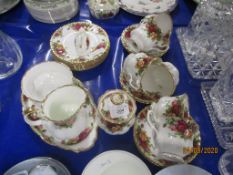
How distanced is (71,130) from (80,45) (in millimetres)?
276

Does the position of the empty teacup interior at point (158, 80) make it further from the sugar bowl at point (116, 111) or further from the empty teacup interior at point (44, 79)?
the empty teacup interior at point (44, 79)

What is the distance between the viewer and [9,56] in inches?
31.5

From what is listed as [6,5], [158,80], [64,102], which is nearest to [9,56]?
[6,5]

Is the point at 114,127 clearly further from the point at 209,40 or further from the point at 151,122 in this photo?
the point at 209,40

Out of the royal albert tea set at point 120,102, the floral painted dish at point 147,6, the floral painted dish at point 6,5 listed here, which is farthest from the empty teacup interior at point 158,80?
the floral painted dish at point 6,5

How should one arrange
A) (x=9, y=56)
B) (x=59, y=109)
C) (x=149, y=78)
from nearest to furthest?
(x=59, y=109) < (x=149, y=78) < (x=9, y=56)

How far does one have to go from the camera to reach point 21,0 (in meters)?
0.91

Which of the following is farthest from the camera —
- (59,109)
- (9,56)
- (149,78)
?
(9,56)

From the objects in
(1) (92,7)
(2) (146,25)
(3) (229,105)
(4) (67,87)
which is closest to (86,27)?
(1) (92,7)

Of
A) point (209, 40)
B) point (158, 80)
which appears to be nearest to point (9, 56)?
point (158, 80)

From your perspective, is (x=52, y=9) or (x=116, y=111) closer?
(x=116, y=111)

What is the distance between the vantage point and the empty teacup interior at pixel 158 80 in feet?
2.12

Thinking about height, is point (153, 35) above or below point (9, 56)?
above

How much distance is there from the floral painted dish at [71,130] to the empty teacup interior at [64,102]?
0.01 metres
